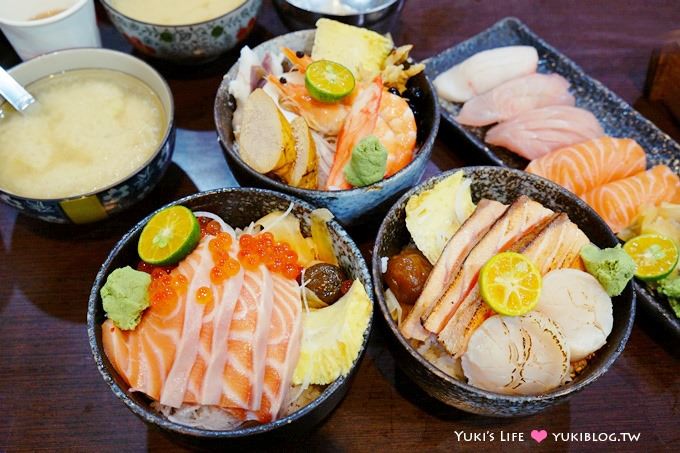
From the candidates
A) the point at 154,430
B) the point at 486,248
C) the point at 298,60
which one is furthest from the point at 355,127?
the point at 154,430

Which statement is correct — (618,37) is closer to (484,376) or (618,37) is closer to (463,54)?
(463,54)

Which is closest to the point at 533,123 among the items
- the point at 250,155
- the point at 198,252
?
the point at 250,155

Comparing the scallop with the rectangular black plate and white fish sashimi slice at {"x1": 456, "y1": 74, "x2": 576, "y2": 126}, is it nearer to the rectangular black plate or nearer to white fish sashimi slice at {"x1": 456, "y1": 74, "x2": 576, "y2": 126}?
the rectangular black plate

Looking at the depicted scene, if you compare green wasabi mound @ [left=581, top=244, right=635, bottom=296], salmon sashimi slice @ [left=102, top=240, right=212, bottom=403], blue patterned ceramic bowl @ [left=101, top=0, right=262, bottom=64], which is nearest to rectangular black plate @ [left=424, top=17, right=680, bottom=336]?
green wasabi mound @ [left=581, top=244, right=635, bottom=296]

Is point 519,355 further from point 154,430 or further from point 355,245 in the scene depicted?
point 154,430

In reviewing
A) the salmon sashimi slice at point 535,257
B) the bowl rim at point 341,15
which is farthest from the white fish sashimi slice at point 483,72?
the salmon sashimi slice at point 535,257

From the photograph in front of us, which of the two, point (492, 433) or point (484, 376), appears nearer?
point (484, 376)

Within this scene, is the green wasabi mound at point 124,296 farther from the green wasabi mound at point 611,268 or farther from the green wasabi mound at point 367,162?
the green wasabi mound at point 611,268

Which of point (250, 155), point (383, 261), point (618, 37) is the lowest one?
point (618, 37)
